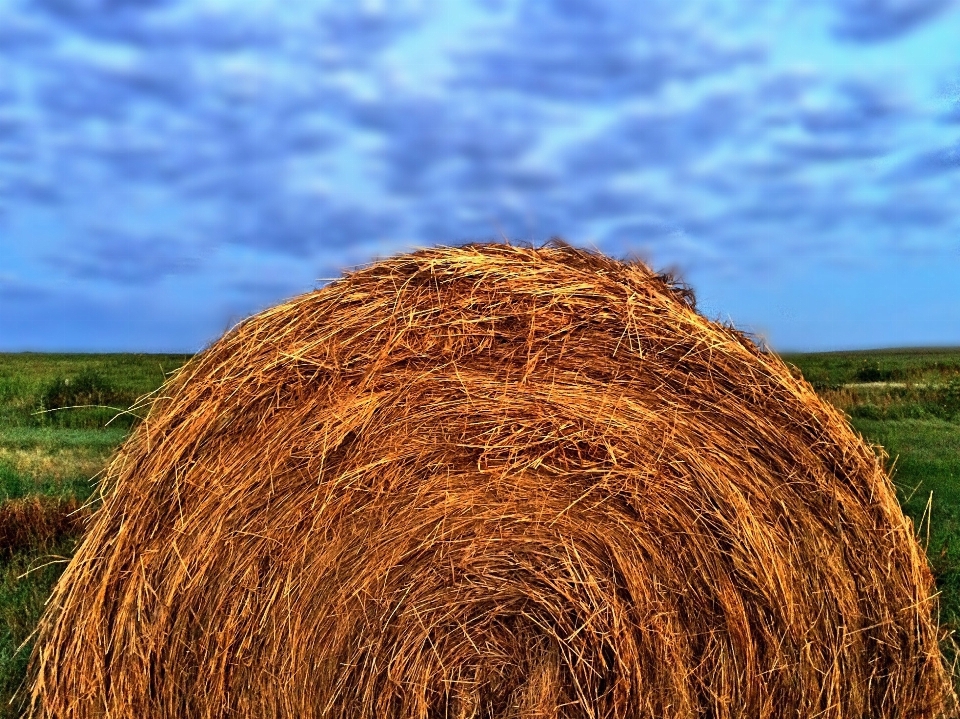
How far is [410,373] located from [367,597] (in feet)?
2.90

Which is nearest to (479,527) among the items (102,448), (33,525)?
(33,525)

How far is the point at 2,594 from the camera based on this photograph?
17.5 ft

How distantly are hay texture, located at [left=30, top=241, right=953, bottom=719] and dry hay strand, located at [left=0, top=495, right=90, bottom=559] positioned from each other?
126 inches

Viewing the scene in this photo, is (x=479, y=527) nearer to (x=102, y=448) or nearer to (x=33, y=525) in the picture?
(x=33, y=525)

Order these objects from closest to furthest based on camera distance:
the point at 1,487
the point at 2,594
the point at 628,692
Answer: the point at 628,692 → the point at 2,594 → the point at 1,487

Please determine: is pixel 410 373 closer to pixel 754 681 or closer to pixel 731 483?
pixel 731 483

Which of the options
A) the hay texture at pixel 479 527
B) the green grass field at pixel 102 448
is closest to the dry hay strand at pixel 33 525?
the green grass field at pixel 102 448

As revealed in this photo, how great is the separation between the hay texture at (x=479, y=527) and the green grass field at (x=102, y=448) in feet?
1.50

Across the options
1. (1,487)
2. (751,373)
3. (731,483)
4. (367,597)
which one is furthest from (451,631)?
(1,487)

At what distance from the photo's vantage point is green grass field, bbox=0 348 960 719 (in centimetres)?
511

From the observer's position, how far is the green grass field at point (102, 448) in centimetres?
511

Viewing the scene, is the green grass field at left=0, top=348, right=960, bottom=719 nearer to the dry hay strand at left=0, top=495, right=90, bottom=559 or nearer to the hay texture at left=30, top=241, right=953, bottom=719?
the dry hay strand at left=0, top=495, right=90, bottom=559

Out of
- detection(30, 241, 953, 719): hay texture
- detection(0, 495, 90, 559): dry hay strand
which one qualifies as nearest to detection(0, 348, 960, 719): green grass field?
detection(0, 495, 90, 559): dry hay strand

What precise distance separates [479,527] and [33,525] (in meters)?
4.63
